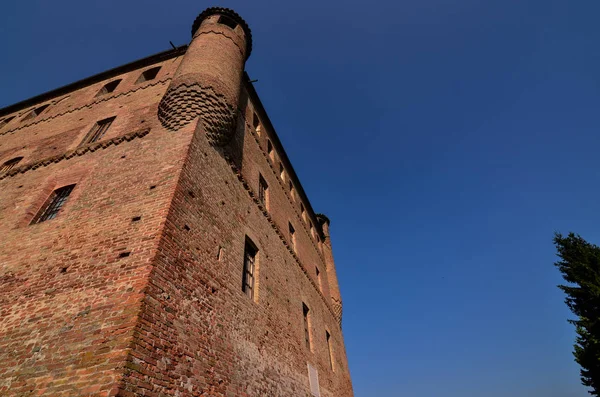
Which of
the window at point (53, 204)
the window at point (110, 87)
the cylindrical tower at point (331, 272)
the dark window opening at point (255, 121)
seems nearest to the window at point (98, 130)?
the window at point (53, 204)

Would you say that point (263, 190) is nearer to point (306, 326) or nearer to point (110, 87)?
point (306, 326)

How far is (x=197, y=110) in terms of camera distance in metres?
7.41

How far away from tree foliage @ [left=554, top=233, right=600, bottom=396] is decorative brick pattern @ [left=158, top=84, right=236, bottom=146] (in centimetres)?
1743

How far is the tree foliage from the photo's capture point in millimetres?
13914

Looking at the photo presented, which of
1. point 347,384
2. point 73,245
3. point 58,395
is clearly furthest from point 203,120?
point 347,384

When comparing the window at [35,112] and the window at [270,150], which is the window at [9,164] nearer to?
the window at [35,112]

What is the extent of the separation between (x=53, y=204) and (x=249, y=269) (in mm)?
4852

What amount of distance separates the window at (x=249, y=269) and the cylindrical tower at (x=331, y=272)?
9.25m

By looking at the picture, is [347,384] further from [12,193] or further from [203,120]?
[12,193]

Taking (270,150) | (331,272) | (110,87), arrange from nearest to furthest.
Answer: (110,87) < (270,150) < (331,272)

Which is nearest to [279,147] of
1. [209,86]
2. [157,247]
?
[209,86]

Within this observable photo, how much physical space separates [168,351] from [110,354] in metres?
0.74

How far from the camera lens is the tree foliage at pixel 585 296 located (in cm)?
1391

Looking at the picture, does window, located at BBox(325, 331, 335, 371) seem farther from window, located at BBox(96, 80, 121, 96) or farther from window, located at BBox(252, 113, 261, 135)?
window, located at BBox(96, 80, 121, 96)
